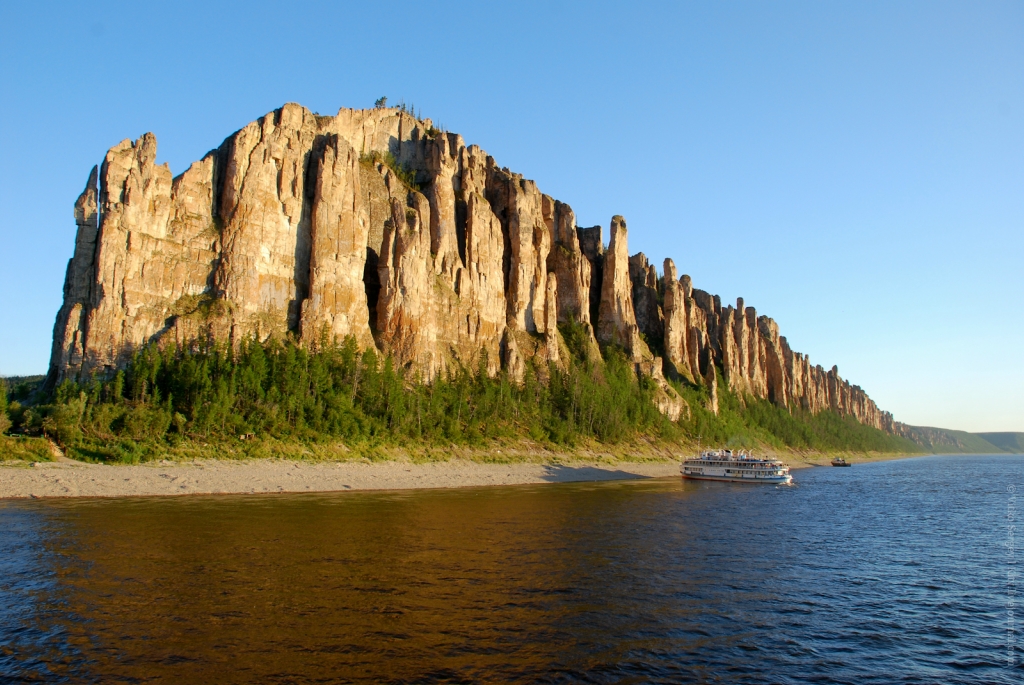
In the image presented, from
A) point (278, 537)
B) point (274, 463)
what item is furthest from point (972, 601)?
point (274, 463)

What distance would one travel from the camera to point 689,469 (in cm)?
8438

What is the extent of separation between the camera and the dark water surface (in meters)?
16.1

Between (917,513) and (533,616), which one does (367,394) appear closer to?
(917,513)

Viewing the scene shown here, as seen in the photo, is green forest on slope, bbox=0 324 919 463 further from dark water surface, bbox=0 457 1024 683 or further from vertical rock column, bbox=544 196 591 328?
dark water surface, bbox=0 457 1024 683

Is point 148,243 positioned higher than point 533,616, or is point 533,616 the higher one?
point 148,243

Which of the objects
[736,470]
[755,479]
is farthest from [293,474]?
[755,479]

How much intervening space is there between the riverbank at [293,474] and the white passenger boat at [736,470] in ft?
22.9

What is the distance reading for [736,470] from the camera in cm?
8081

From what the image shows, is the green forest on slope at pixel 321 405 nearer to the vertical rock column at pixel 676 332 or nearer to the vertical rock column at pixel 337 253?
the vertical rock column at pixel 337 253

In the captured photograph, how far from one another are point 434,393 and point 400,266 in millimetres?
18437

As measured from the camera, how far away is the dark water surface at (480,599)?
16.1m

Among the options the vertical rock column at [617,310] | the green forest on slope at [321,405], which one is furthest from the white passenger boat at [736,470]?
the vertical rock column at [617,310]

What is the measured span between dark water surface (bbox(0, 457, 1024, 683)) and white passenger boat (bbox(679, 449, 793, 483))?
3911cm

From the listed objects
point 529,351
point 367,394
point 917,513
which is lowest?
point 917,513
